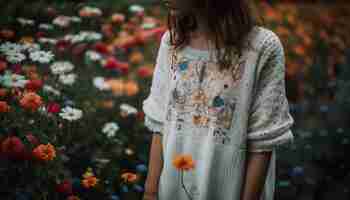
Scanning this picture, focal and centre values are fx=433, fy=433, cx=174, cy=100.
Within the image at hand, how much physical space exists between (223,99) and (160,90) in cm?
25

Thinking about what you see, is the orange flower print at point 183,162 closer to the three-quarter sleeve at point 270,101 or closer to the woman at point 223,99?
the woman at point 223,99

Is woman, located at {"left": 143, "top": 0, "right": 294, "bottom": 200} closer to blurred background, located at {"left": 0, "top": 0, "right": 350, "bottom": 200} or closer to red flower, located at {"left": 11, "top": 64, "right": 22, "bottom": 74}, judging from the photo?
blurred background, located at {"left": 0, "top": 0, "right": 350, "bottom": 200}

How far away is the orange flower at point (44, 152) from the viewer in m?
1.50

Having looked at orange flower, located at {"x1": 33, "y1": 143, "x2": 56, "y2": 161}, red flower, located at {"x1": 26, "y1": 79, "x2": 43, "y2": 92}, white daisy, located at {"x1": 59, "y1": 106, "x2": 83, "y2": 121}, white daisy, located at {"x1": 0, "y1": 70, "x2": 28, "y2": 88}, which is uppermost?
white daisy, located at {"x1": 0, "y1": 70, "x2": 28, "y2": 88}

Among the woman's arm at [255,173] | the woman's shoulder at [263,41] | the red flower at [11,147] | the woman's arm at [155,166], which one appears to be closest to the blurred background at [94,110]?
the red flower at [11,147]

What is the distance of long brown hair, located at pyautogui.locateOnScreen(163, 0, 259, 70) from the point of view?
1.28m

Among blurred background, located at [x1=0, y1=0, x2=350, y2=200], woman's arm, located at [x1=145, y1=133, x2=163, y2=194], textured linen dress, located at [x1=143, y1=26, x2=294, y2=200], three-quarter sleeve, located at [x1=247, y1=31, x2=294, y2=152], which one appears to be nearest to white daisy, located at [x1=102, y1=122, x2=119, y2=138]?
blurred background, located at [x1=0, y1=0, x2=350, y2=200]

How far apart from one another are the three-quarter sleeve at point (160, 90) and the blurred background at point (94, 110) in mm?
395

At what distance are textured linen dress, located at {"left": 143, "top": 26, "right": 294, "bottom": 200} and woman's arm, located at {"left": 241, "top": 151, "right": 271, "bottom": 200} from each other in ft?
0.07

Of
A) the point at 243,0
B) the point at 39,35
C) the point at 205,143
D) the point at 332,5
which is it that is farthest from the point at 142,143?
the point at 332,5

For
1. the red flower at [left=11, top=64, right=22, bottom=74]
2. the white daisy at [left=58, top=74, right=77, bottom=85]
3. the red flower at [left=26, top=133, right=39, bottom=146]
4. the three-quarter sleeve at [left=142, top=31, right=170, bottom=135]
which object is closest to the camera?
the three-quarter sleeve at [left=142, top=31, right=170, bottom=135]

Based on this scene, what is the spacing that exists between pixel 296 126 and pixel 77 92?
6.41 feet

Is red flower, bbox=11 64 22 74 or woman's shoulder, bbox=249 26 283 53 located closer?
woman's shoulder, bbox=249 26 283 53

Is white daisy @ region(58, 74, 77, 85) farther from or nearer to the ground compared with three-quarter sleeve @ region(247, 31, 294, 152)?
nearer to the ground
